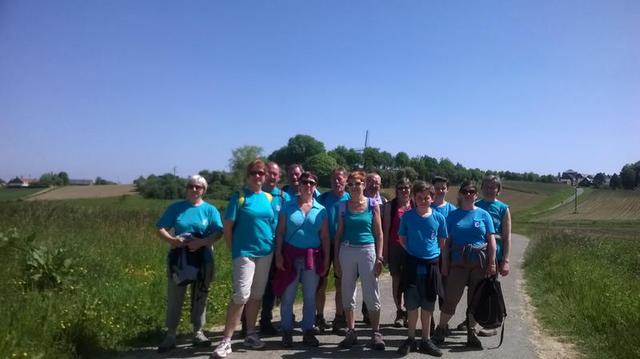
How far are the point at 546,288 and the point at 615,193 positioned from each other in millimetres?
66521

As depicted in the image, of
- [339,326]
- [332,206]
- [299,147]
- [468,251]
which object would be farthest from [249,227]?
[299,147]

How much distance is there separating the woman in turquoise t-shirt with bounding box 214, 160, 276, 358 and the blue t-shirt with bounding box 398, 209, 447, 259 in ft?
4.92

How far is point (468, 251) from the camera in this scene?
5703 millimetres

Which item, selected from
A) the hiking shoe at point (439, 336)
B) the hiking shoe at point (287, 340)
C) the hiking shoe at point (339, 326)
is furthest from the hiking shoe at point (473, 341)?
the hiking shoe at point (287, 340)

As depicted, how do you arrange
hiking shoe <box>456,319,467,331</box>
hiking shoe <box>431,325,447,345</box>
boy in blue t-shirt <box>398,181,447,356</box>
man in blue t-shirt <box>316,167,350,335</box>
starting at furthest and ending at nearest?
hiking shoe <box>456,319,467,331</box>
man in blue t-shirt <box>316,167,350,335</box>
hiking shoe <box>431,325,447,345</box>
boy in blue t-shirt <box>398,181,447,356</box>

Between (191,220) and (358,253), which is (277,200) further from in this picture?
(358,253)

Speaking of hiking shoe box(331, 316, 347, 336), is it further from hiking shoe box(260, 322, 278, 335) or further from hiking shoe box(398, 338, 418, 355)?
hiking shoe box(398, 338, 418, 355)

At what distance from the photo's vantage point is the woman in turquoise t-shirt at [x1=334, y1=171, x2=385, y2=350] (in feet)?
18.1

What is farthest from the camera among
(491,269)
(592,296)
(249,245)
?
(592,296)

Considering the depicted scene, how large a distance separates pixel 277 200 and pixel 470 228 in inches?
86.4

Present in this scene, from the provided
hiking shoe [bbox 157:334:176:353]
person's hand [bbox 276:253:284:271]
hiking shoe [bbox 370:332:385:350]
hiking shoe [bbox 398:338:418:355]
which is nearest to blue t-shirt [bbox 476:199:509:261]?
hiking shoe [bbox 398:338:418:355]

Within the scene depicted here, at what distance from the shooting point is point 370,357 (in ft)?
17.1

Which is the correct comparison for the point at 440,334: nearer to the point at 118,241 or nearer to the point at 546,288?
the point at 546,288

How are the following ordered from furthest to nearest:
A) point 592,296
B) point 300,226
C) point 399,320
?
point 592,296 → point 399,320 → point 300,226
